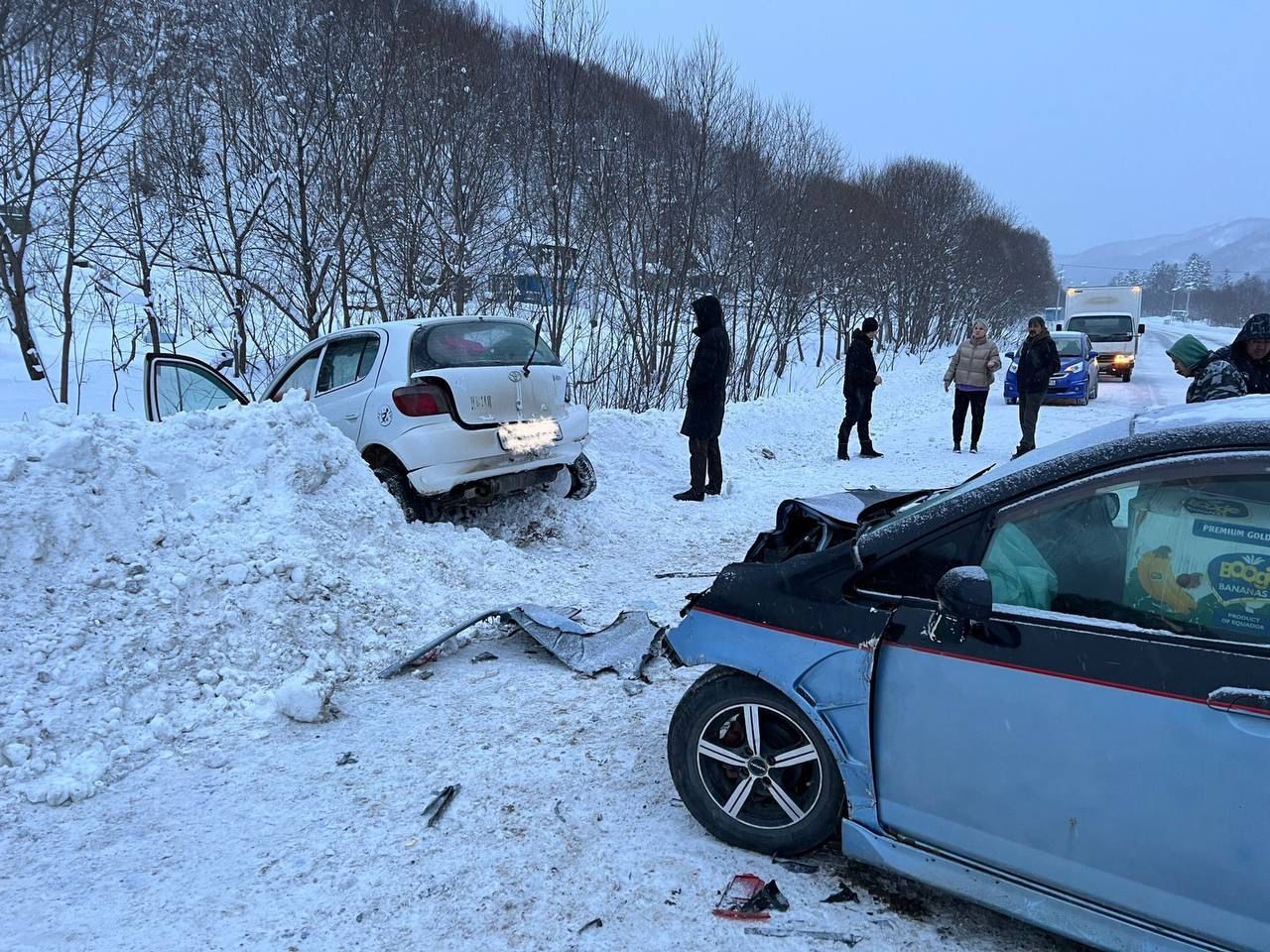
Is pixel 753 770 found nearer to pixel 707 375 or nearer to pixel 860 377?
pixel 707 375

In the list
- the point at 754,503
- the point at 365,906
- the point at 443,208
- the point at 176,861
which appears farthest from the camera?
the point at 443,208

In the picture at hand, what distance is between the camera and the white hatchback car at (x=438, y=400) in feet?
19.2

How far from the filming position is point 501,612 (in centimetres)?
466

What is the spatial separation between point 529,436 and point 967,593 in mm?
4639

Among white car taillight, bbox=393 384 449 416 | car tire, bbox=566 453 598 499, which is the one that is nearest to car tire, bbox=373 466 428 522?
white car taillight, bbox=393 384 449 416

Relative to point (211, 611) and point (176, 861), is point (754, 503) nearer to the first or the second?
point (211, 611)

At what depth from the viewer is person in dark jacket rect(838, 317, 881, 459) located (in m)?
10.8

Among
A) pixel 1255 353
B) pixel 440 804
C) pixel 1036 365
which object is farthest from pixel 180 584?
pixel 1036 365

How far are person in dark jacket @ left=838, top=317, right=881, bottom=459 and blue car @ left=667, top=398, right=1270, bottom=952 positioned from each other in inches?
334

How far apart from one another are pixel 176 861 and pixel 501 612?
218 centimetres

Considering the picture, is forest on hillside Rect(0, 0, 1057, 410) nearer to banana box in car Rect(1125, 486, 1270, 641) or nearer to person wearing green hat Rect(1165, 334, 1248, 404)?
person wearing green hat Rect(1165, 334, 1248, 404)

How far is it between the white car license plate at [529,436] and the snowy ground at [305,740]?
81 cm

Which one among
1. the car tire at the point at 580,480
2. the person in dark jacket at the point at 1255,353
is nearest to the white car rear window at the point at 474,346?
the car tire at the point at 580,480

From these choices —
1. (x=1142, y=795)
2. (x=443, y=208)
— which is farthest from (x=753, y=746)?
Result: (x=443, y=208)
